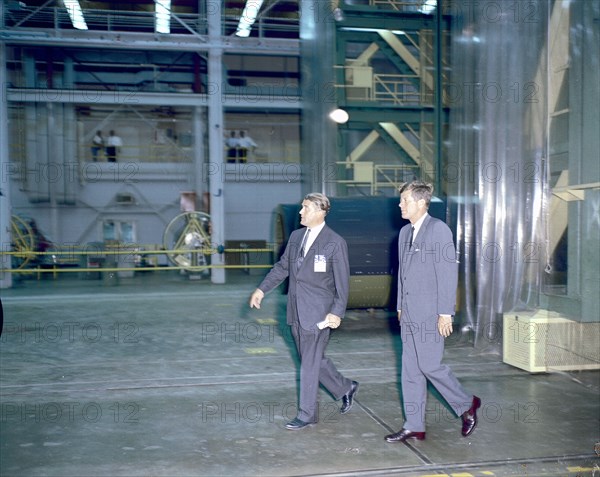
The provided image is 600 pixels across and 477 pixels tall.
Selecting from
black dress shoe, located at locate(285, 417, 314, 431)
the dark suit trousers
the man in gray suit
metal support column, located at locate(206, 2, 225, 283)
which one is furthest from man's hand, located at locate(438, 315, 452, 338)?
metal support column, located at locate(206, 2, 225, 283)

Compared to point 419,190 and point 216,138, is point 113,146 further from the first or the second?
point 419,190

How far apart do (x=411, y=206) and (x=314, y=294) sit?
1023mm

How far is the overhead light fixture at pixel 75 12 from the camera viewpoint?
18.0 meters

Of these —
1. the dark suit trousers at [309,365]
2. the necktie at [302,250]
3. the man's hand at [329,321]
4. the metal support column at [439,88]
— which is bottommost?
the dark suit trousers at [309,365]

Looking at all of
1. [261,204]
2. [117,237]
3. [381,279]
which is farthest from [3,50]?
[381,279]

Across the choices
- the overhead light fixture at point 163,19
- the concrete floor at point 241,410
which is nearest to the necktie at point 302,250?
the concrete floor at point 241,410

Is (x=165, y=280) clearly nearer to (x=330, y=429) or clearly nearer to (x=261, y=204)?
(x=261, y=204)

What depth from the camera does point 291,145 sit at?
25266 mm

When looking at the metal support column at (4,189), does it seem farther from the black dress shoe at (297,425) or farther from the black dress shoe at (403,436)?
the black dress shoe at (403,436)

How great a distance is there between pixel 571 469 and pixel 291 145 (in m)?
21.7

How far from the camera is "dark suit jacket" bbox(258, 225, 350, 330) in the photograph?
5000mm

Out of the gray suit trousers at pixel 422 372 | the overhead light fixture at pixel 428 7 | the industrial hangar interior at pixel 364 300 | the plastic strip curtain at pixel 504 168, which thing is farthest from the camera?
the overhead light fixture at pixel 428 7

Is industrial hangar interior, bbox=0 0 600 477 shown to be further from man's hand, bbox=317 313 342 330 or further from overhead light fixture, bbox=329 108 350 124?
man's hand, bbox=317 313 342 330

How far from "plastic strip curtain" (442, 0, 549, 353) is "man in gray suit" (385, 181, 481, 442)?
3.33 meters
